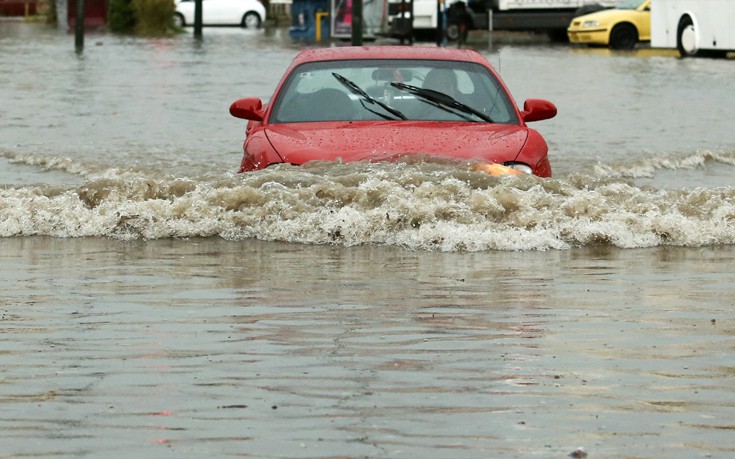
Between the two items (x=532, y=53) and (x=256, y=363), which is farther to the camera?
(x=532, y=53)

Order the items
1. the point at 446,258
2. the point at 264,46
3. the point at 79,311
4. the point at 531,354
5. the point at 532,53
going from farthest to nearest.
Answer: the point at 264,46 → the point at 532,53 → the point at 446,258 → the point at 79,311 → the point at 531,354

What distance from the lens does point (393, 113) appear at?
1116 cm

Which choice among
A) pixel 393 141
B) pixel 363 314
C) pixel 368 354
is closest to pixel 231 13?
pixel 393 141

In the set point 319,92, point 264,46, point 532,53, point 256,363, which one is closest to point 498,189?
point 319,92

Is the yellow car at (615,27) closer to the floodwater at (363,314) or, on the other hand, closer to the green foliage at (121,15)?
the green foliage at (121,15)

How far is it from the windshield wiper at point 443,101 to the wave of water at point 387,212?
0.70 meters

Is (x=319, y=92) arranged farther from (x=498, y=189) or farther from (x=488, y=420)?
(x=488, y=420)

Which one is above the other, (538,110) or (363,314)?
(538,110)

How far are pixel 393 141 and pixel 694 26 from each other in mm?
28729

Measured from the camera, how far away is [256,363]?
20.4 ft

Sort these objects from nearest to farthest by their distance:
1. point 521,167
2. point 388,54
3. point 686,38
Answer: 1. point 521,167
2. point 388,54
3. point 686,38

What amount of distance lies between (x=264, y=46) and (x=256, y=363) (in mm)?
39875

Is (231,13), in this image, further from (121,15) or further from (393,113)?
(393,113)

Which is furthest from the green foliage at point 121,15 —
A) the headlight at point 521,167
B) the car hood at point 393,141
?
the headlight at point 521,167
